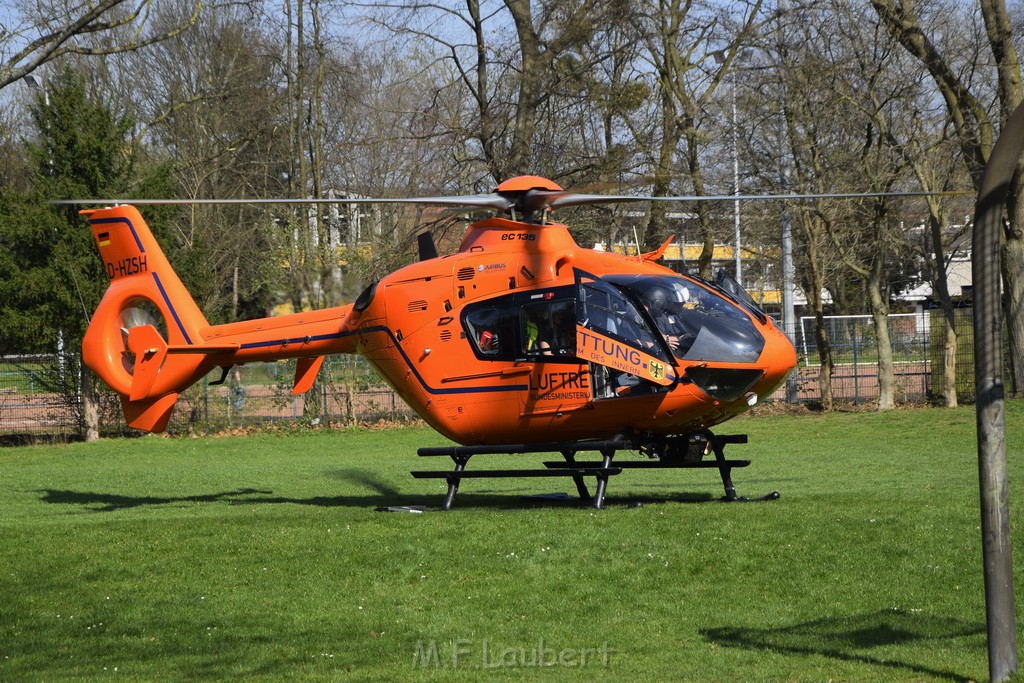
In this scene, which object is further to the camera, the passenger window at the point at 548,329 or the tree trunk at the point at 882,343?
the tree trunk at the point at 882,343

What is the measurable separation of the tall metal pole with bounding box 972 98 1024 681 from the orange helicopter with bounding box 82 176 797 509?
19.3 feet

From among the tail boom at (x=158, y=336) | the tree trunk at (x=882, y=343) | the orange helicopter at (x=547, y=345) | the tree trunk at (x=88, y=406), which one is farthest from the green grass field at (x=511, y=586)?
the tree trunk at (x=882, y=343)

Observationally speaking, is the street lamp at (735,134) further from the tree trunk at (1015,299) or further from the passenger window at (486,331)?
the passenger window at (486,331)

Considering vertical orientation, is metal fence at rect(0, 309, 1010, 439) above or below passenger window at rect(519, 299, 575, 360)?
below

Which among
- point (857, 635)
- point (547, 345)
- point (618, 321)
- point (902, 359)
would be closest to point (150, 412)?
point (547, 345)

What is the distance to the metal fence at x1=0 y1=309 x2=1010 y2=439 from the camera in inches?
1083

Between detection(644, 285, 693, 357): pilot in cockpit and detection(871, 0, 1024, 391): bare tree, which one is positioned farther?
detection(871, 0, 1024, 391): bare tree

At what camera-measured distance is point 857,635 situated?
8266mm

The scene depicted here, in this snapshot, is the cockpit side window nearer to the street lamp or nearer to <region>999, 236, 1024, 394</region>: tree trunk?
the street lamp

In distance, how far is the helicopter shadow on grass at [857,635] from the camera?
7.83m

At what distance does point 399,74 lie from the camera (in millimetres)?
39906

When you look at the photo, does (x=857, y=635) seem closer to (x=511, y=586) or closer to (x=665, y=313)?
(x=511, y=586)

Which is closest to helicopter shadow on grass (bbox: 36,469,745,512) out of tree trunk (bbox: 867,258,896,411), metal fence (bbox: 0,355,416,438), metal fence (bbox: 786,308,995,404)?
metal fence (bbox: 0,355,416,438)

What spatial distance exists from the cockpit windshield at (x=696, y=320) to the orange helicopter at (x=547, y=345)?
0.05 feet
